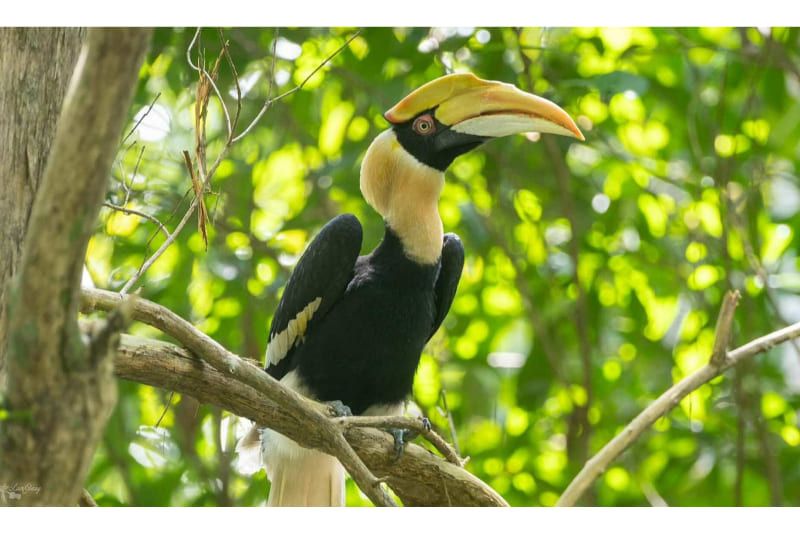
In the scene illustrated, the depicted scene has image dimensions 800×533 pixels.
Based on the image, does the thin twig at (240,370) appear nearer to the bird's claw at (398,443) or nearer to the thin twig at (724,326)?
the bird's claw at (398,443)

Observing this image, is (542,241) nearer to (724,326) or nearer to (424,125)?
(424,125)

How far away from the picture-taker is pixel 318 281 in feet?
6.72

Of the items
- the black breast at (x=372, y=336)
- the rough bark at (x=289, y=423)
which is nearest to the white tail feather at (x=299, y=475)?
the black breast at (x=372, y=336)

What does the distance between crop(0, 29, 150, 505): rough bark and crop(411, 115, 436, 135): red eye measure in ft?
3.77

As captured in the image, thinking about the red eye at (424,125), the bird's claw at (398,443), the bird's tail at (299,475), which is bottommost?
the bird's tail at (299,475)

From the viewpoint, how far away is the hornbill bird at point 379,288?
2.03 meters

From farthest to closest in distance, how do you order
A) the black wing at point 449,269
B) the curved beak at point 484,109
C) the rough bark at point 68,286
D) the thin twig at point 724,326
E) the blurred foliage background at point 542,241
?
the blurred foliage background at point 542,241
the black wing at point 449,269
the curved beak at point 484,109
the thin twig at point 724,326
the rough bark at point 68,286

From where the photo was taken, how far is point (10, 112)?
1565mm

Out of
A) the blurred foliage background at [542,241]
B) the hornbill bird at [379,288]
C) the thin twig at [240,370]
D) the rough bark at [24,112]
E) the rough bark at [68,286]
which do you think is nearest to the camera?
the rough bark at [68,286]

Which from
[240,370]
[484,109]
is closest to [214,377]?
[240,370]

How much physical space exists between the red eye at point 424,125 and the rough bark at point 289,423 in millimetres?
629

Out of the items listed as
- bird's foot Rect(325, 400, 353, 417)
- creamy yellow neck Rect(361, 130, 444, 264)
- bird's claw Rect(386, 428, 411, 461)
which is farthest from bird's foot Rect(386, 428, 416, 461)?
creamy yellow neck Rect(361, 130, 444, 264)

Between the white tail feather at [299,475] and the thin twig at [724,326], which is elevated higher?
the thin twig at [724,326]
